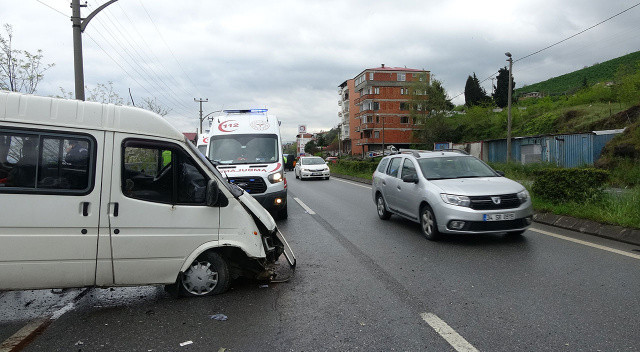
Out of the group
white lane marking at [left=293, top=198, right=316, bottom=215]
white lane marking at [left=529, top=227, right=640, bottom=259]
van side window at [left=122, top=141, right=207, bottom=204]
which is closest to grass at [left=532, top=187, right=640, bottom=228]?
white lane marking at [left=529, top=227, right=640, bottom=259]

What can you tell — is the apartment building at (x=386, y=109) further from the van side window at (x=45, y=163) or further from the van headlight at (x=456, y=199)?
the van side window at (x=45, y=163)

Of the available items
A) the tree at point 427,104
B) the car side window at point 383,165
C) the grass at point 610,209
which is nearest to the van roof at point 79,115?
the car side window at point 383,165

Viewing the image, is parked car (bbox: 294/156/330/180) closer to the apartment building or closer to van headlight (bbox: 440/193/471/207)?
van headlight (bbox: 440/193/471/207)

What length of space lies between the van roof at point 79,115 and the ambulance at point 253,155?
5.07m

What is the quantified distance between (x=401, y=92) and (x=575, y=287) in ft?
260

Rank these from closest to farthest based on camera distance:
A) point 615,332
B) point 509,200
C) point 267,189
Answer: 1. point 615,332
2. point 509,200
3. point 267,189

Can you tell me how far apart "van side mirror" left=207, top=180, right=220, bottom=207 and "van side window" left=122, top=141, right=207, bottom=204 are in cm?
11

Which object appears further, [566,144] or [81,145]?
[566,144]

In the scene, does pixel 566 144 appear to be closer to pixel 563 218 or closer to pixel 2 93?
pixel 563 218

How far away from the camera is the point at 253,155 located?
34.8 feet

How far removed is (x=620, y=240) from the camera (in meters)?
7.06

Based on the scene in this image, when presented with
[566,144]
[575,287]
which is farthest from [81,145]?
[566,144]

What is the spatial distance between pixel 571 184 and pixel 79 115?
30.9ft

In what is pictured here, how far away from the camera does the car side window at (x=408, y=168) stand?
8.42 m
